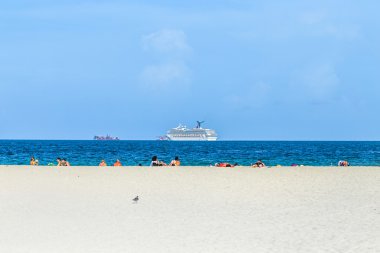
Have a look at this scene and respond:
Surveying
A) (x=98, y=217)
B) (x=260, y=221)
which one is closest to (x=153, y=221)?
(x=98, y=217)

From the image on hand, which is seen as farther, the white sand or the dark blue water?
the dark blue water

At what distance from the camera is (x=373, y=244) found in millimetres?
11258

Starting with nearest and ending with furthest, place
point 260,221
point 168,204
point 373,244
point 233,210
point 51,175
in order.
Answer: point 373,244 < point 260,221 < point 233,210 < point 168,204 < point 51,175

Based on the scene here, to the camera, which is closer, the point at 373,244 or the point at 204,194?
the point at 373,244

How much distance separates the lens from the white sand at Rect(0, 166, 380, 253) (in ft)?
37.7

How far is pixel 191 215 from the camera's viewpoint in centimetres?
1512

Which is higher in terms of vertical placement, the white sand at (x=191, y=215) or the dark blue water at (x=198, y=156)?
the dark blue water at (x=198, y=156)

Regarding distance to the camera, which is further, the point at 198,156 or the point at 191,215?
the point at 198,156

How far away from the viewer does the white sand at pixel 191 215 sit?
11.5 m

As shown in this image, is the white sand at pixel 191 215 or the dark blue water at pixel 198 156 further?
the dark blue water at pixel 198 156

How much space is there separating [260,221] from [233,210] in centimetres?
195

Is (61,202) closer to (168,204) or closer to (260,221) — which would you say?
(168,204)

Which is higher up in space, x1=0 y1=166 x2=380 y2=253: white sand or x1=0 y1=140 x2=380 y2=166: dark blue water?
x1=0 y1=140 x2=380 y2=166: dark blue water

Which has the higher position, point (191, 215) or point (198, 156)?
point (198, 156)
